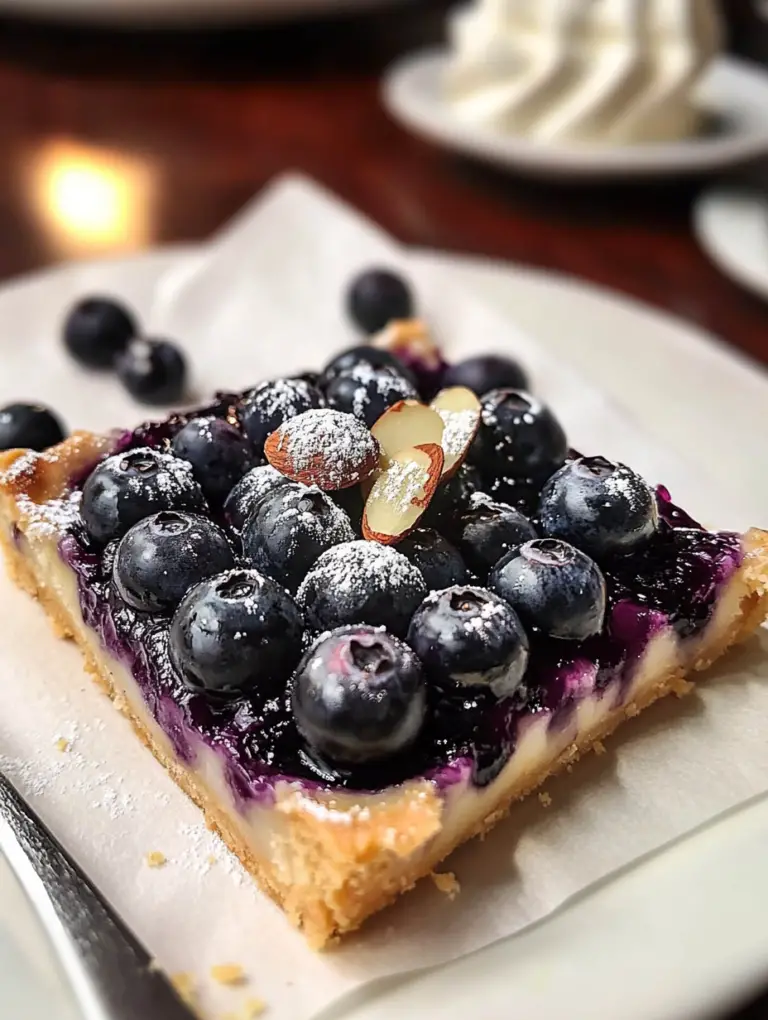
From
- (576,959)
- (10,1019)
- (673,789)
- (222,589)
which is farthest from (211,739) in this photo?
(673,789)

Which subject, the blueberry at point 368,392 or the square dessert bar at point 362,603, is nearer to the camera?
the square dessert bar at point 362,603

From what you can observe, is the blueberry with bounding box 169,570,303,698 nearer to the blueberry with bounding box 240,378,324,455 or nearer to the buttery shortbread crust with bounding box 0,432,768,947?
the buttery shortbread crust with bounding box 0,432,768,947

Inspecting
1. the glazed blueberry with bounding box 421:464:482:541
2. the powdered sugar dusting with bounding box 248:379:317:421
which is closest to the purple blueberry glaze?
the glazed blueberry with bounding box 421:464:482:541

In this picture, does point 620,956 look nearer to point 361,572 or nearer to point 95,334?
point 361,572

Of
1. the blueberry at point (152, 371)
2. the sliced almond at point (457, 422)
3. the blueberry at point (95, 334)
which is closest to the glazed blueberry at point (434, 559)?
the sliced almond at point (457, 422)

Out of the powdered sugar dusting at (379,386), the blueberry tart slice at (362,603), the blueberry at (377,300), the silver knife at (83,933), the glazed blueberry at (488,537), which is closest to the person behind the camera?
the silver knife at (83,933)

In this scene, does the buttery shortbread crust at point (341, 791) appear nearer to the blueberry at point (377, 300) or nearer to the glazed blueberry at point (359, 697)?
the glazed blueberry at point (359, 697)
